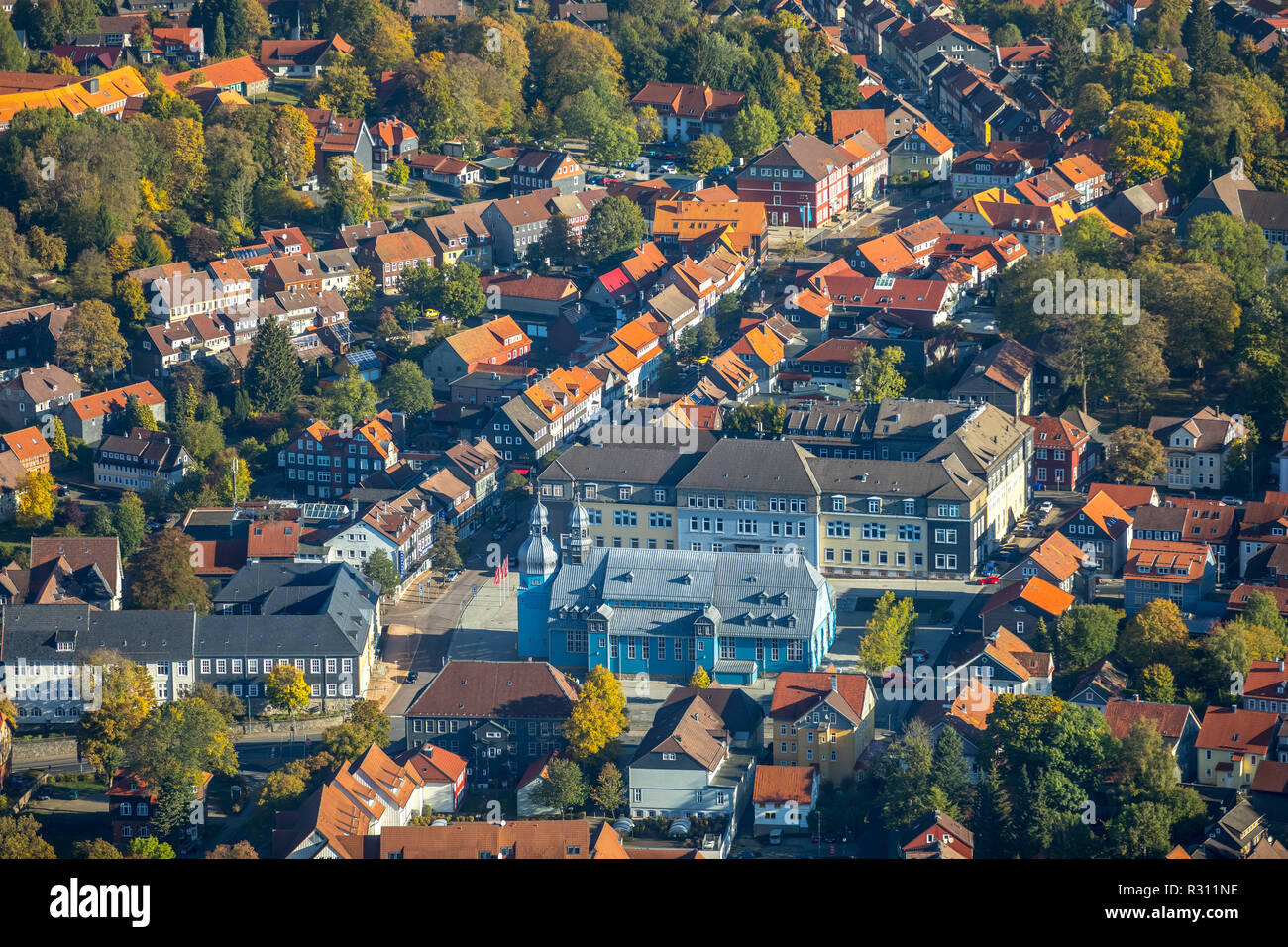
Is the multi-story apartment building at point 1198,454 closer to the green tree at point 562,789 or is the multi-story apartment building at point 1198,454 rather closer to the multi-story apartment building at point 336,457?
the multi-story apartment building at point 336,457

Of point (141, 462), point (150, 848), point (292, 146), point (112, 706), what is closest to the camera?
point (150, 848)

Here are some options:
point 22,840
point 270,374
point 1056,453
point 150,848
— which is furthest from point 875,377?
point 22,840

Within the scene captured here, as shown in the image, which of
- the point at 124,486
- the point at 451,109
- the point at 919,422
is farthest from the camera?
the point at 451,109

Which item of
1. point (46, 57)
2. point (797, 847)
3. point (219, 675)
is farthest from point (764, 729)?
point (46, 57)

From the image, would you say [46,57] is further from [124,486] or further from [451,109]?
[124,486]

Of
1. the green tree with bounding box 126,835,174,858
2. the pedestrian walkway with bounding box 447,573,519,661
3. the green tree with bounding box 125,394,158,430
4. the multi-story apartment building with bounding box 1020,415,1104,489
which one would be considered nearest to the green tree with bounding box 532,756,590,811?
the green tree with bounding box 126,835,174,858

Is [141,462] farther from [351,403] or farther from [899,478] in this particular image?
[899,478]

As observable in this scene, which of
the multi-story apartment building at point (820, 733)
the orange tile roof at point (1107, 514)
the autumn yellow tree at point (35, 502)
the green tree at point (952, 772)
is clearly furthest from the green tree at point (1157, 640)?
the autumn yellow tree at point (35, 502)
